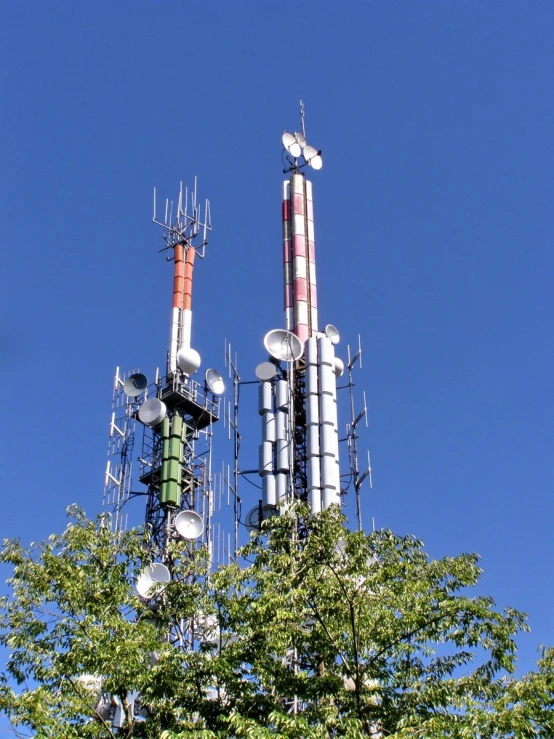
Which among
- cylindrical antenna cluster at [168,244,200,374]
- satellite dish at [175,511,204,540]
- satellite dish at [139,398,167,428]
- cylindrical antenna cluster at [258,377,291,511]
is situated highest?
cylindrical antenna cluster at [168,244,200,374]

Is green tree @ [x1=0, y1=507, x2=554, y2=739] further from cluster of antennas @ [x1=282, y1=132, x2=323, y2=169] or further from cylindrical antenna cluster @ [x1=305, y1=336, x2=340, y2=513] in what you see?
cluster of antennas @ [x1=282, y1=132, x2=323, y2=169]

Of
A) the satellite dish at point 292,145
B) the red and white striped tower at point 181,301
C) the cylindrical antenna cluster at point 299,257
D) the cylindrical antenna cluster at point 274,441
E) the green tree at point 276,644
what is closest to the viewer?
the green tree at point 276,644

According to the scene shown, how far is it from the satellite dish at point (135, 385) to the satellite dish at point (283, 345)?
641cm

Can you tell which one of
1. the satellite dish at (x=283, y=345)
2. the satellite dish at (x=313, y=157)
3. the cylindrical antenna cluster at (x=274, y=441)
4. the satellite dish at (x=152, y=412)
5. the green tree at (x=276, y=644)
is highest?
the satellite dish at (x=313, y=157)

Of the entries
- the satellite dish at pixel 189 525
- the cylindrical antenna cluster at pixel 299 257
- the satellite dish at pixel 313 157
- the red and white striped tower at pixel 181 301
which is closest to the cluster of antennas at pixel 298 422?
the cylindrical antenna cluster at pixel 299 257

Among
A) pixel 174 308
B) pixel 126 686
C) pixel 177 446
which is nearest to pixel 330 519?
pixel 126 686

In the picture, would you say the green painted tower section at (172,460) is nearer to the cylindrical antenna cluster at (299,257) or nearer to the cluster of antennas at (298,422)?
the cluster of antennas at (298,422)

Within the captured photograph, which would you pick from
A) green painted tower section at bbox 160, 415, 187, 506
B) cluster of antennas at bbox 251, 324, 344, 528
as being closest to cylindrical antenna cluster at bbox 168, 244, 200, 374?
green painted tower section at bbox 160, 415, 187, 506

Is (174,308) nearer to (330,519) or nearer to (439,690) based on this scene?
(330,519)

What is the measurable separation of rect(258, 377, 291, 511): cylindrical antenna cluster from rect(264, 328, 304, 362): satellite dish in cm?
99

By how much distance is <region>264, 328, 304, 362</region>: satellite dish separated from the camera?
125 feet

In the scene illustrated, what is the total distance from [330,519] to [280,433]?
52.9ft

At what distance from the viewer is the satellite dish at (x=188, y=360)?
41156 millimetres

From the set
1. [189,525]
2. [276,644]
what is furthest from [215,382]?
[276,644]
